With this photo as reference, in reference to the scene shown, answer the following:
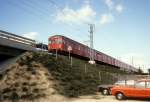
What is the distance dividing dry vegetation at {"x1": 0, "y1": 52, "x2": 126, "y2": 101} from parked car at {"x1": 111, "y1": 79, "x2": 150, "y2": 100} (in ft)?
12.5

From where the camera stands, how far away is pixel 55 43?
37625 millimetres

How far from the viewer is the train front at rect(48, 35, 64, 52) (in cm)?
3694

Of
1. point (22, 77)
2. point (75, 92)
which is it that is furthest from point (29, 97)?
point (75, 92)

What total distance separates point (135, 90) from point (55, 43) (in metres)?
19.3

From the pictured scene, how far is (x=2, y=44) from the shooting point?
878 inches

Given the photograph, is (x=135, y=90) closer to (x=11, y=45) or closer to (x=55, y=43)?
(x=11, y=45)

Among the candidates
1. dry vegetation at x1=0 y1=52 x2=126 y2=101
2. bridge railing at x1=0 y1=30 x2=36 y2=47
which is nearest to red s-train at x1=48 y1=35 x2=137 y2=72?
dry vegetation at x1=0 y1=52 x2=126 y2=101

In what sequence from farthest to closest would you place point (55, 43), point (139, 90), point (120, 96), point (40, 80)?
1. point (55, 43)
2. point (40, 80)
3. point (120, 96)
4. point (139, 90)

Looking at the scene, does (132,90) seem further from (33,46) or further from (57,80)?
(33,46)

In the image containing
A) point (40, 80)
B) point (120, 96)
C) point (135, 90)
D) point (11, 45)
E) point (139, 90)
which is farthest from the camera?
point (11, 45)

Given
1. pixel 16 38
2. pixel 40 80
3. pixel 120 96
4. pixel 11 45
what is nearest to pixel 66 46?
pixel 16 38

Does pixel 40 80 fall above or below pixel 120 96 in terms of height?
above

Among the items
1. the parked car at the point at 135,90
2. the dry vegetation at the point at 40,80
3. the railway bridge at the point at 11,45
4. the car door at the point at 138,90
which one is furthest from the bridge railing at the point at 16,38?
the car door at the point at 138,90

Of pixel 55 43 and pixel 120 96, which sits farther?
pixel 55 43
